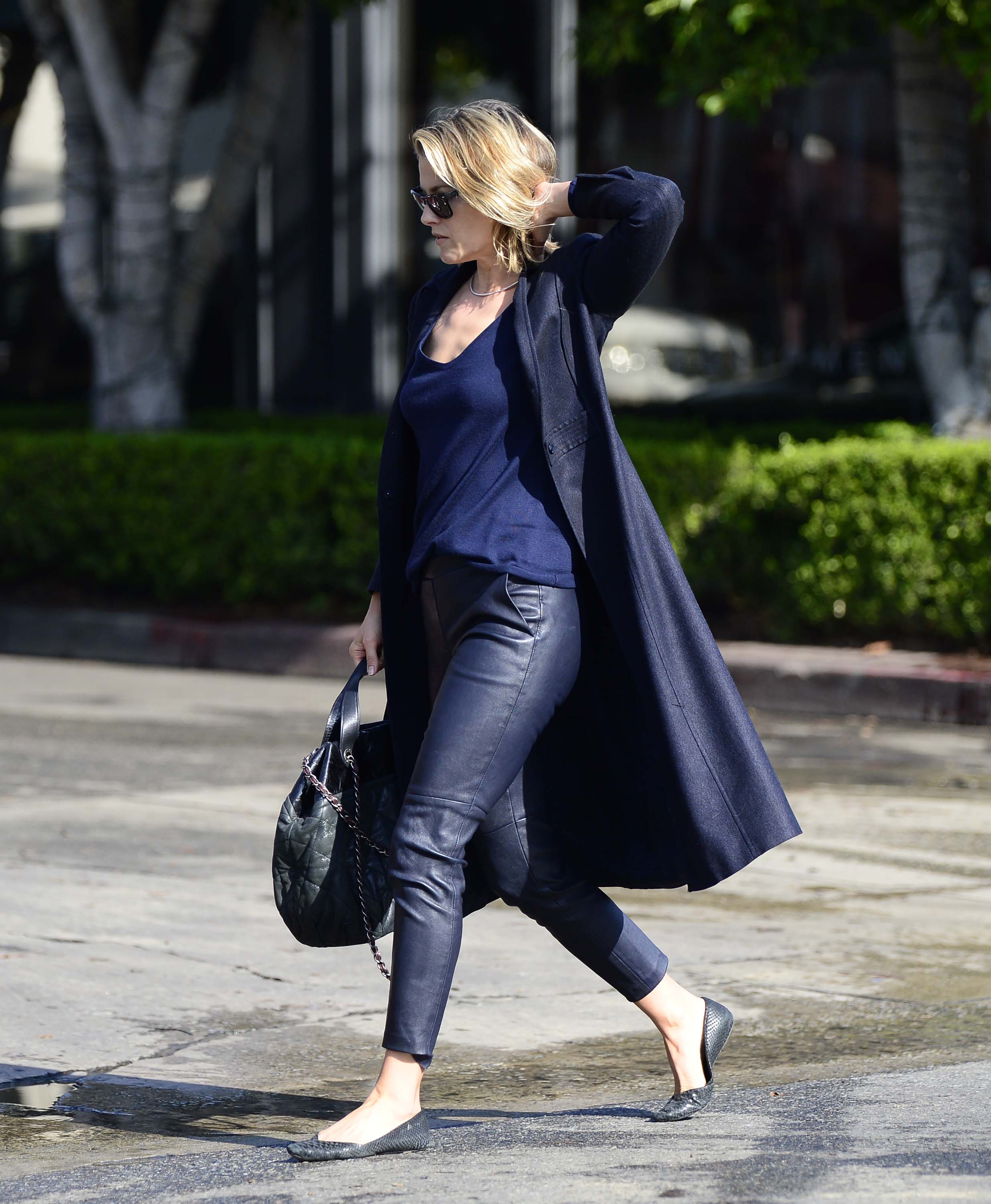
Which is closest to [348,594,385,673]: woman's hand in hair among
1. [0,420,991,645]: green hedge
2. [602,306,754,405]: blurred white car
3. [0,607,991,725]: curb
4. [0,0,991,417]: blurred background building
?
[0,607,991,725]: curb

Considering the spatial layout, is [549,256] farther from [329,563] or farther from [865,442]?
[329,563]

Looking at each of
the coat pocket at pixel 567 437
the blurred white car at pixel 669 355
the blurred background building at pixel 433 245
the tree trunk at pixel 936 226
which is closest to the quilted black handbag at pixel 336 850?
the coat pocket at pixel 567 437

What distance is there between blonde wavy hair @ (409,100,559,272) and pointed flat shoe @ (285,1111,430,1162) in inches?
62.7

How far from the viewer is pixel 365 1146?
330 cm

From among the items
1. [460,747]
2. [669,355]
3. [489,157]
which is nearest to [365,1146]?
[460,747]

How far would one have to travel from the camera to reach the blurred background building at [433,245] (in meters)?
15.3

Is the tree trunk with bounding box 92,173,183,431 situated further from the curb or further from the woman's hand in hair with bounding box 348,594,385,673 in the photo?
the woman's hand in hair with bounding box 348,594,385,673

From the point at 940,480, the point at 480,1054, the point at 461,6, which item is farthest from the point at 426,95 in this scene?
the point at 480,1054

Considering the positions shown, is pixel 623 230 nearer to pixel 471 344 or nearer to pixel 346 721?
pixel 471 344

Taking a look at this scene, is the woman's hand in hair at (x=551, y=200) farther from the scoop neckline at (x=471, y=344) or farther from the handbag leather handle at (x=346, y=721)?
the handbag leather handle at (x=346, y=721)

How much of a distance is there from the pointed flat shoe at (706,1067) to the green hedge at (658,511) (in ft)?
21.0

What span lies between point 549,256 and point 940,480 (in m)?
6.72

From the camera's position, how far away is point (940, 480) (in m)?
9.88

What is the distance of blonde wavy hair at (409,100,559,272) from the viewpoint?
3.36 m
